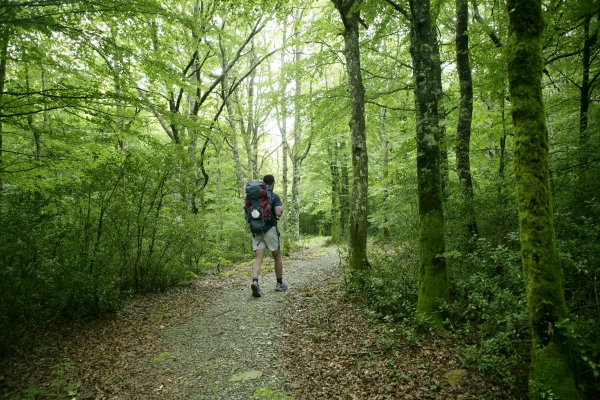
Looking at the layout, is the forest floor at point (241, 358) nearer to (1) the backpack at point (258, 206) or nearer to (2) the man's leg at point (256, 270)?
(2) the man's leg at point (256, 270)

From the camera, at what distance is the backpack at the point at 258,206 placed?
22.1 ft

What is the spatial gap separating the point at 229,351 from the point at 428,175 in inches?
152

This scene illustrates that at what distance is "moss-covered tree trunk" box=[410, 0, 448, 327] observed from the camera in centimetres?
428

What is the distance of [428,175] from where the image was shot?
431 centimetres

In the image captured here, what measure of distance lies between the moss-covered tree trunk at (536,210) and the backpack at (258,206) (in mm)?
4841

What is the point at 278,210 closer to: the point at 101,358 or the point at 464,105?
the point at 101,358

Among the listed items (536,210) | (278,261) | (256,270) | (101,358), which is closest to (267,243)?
(278,261)

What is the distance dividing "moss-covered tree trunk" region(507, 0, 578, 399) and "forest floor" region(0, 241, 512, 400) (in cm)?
60

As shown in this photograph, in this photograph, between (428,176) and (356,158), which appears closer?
(428,176)

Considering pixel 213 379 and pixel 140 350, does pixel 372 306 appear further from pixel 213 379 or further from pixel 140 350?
pixel 140 350

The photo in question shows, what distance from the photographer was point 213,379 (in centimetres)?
383

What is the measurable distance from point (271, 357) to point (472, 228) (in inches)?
170

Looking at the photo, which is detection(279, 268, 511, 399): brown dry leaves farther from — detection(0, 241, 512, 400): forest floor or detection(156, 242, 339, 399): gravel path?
detection(156, 242, 339, 399): gravel path

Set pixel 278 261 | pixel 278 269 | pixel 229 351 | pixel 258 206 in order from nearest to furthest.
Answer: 1. pixel 229 351
2. pixel 258 206
3. pixel 278 261
4. pixel 278 269
